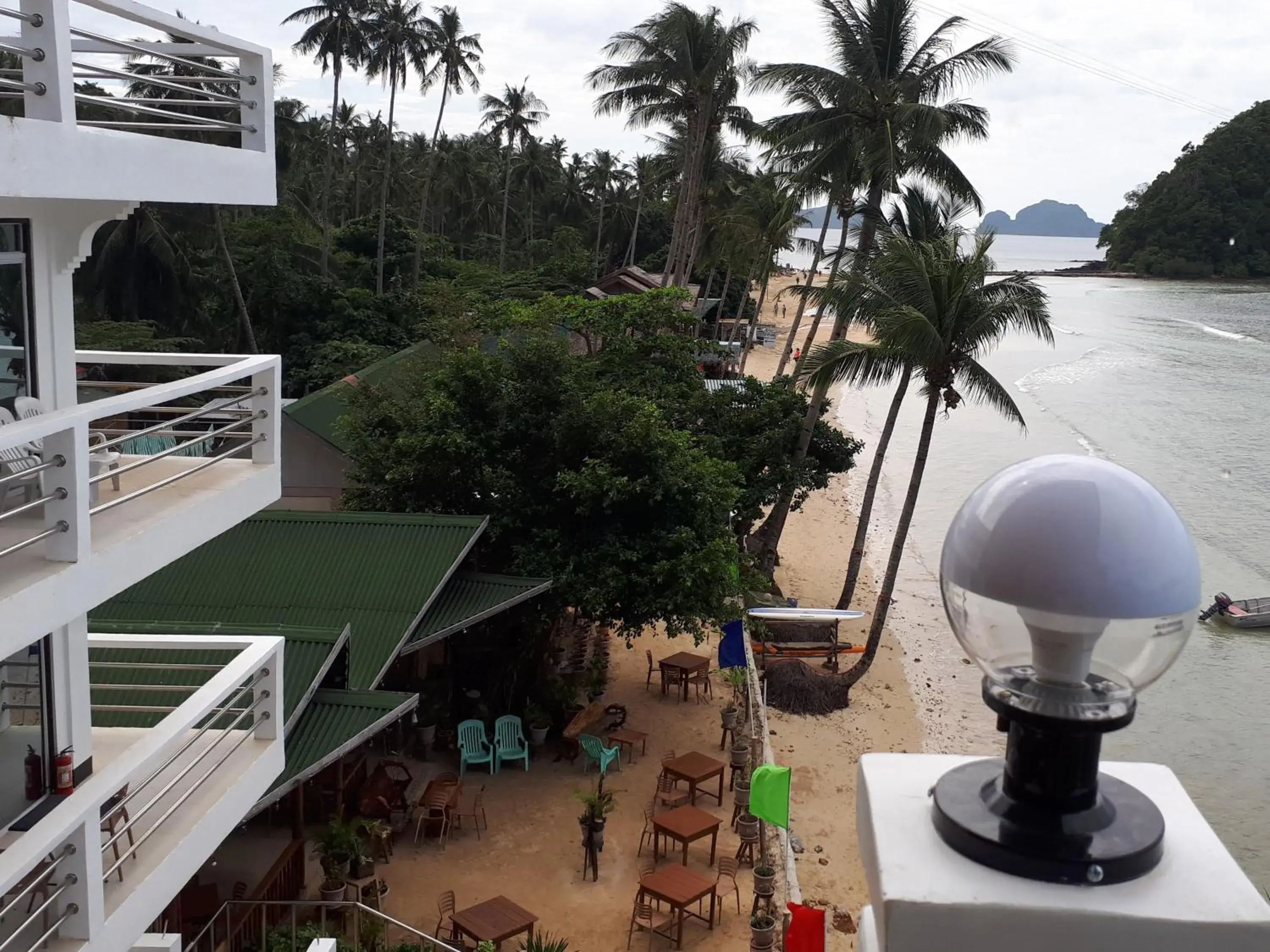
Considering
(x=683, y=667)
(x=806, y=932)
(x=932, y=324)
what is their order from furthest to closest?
(x=932, y=324), (x=683, y=667), (x=806, y=932)

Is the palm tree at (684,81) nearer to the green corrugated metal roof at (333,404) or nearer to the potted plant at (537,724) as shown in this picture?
the green corrugated metal roof at (333,404)

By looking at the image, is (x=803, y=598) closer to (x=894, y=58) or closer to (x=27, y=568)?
(x=894, y=58)

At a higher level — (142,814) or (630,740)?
(142,814)

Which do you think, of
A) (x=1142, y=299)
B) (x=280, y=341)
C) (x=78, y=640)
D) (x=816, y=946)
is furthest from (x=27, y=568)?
(x=1142, y=299)

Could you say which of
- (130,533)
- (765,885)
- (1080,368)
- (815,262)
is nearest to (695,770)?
(765,885)

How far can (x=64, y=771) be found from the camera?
230 inches

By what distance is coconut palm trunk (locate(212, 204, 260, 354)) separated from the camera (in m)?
31.8

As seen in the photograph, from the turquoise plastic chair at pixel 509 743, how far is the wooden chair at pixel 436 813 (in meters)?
1.61

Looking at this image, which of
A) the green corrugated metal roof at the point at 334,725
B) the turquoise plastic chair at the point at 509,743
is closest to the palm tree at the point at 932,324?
the turquoise plastic chair at the point at 509,743

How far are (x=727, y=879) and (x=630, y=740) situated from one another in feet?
9.62

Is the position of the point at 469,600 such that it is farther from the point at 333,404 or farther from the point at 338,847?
the point at 333,404

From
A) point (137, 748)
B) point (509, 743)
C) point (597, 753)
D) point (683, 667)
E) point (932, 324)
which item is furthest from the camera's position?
point (932, 324)

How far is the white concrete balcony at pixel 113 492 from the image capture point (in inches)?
184

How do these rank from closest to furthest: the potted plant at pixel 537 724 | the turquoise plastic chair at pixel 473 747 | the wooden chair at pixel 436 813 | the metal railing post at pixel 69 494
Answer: the metal railing post at pixel 69 494, the wooden chair at pixel 436 813, the turquoise plastic chair at pixel 473 747, the potted plant at pixel 537 724
